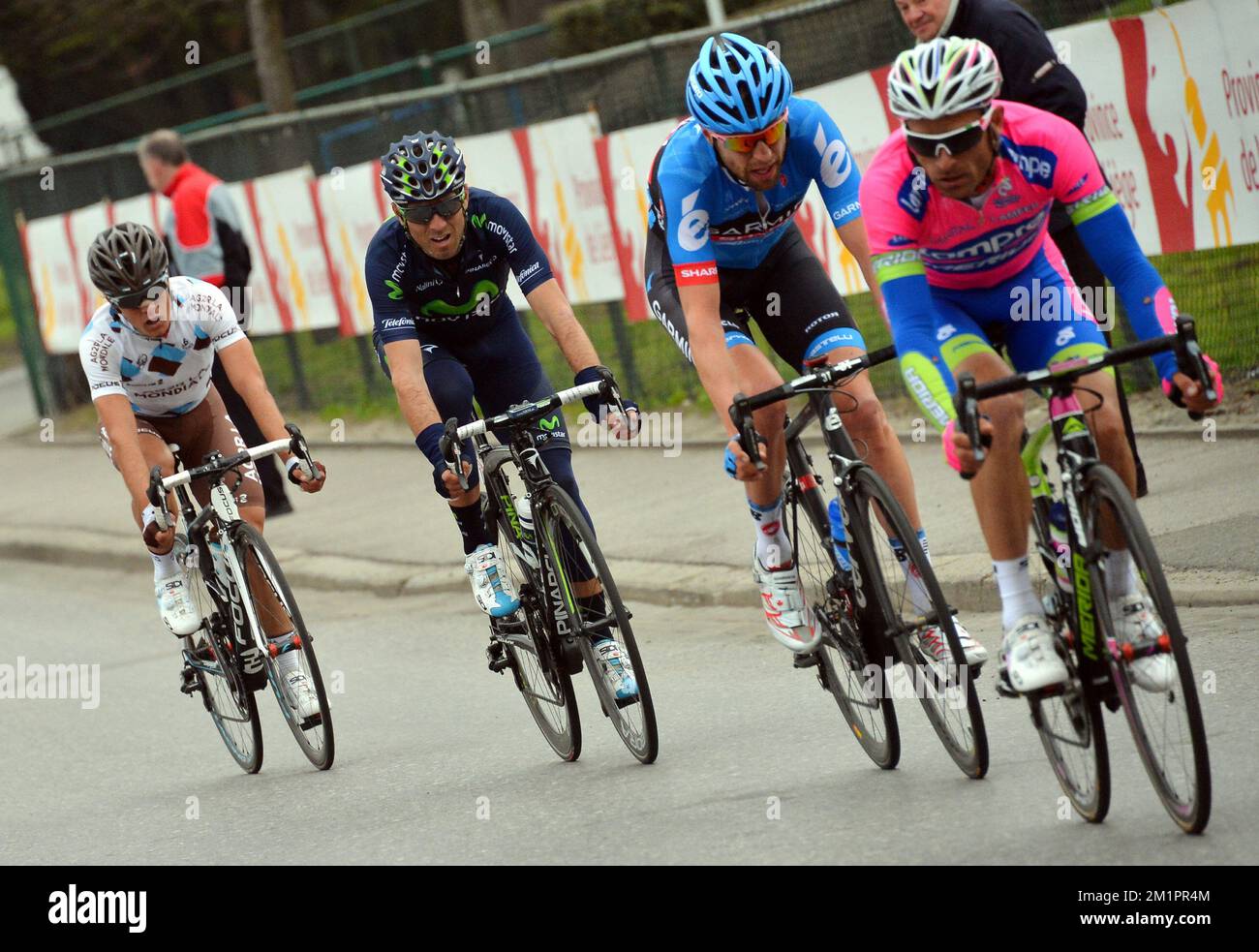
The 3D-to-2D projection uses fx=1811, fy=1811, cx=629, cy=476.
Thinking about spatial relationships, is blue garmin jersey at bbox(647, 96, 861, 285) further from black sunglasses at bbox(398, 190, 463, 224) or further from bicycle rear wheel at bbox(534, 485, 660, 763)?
bicycle rear wheel at bbox(534, 485, 660, 763)

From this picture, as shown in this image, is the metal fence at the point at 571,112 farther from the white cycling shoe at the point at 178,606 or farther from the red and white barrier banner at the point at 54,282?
the white cycling shoe at the point at 178,606

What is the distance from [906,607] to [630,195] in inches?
299

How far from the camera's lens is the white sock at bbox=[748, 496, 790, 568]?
6148 mm

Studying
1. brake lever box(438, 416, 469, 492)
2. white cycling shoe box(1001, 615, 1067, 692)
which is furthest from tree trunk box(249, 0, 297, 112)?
white cycling shoe box(1001, 615, 1067, 692)

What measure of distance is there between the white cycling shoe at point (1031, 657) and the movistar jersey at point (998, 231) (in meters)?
0.67

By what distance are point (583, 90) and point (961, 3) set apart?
6168 mm

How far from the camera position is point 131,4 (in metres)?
27.8

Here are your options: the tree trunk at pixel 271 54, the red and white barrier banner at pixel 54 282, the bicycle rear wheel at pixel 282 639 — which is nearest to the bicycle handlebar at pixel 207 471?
the bicycle rear wheel at pixel 282 639

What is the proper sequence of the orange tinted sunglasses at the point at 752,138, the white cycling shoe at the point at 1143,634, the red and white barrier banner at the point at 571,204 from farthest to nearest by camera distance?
the red and white barrier banner at the point at 571,204 → the orange tinted sunglasses at the point at 752,138 → the white cycling shoe at the point at 1143,634

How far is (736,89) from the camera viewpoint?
5.51 meters

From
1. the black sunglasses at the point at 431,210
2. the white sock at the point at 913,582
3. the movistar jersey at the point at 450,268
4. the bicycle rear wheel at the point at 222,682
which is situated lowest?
the bicycle rear wheel at the point at 222,682

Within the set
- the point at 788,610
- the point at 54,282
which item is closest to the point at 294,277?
the point at 54,282

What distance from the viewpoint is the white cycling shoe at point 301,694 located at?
23.1 feet

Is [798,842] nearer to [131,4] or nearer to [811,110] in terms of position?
[811,110]
